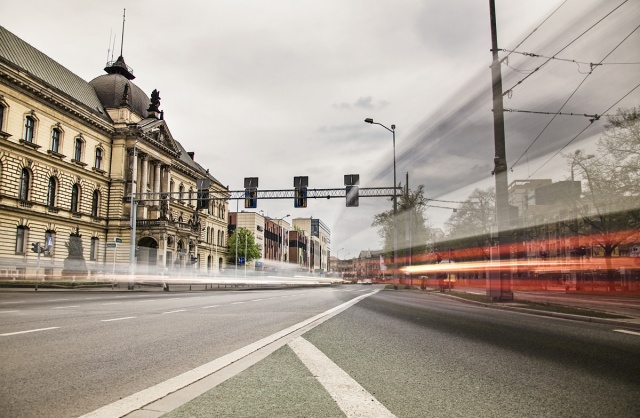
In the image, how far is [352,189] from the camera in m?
32.9

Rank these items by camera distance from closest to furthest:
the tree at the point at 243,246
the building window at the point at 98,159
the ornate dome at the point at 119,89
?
the building window at the point at 98,159 → the ornate dome at the point at 119,89 → the tree at the point at 243,246

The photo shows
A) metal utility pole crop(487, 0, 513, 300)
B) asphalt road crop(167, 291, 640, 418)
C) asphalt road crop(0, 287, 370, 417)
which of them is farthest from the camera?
metal utility pole crop(487, 0, 513, 300)

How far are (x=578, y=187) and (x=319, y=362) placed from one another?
3343cm

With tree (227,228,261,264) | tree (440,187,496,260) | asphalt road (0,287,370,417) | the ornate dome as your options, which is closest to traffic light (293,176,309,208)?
tree (440,187,496,260)

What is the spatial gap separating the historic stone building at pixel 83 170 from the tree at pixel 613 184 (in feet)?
88.2

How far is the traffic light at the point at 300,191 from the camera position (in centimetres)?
3272

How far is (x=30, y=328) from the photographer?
7.54 m

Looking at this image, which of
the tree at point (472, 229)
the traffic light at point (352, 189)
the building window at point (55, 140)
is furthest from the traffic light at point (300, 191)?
the building window at point (55, 140)

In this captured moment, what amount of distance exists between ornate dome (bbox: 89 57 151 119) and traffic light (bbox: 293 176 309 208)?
30268mm

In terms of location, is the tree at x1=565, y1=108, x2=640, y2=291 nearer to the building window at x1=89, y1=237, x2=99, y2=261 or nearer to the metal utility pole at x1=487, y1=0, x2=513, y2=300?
the metal utility pole at x1=487, y1=0, x2=513, y2=300

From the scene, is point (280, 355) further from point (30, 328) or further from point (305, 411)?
point (30, 328)

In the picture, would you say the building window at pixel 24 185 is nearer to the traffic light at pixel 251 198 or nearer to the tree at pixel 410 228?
the traffic light at pixel 251 198

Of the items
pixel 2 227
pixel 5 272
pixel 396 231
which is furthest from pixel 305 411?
pixel 2 227

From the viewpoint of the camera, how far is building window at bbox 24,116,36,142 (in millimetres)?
37969
